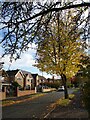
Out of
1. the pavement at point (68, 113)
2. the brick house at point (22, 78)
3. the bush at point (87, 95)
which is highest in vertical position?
the brick house at point (22, 78)

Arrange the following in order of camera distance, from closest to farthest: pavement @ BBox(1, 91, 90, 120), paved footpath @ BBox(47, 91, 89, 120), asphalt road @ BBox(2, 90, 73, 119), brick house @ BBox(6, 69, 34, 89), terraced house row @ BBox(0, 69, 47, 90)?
pavement @ BBox(1, 91, 90, 120), paved footpath @ BBox(47, 91, 89, 120), asphalt road @ BBox(2, 90, 73, 119), terraced house row @ BBox(0, 69, 47, 90), brick house @ BBox(6, 69, 34, 89)

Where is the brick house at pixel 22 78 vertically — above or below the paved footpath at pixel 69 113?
above

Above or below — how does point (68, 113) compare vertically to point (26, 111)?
below

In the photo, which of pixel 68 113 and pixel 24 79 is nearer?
pixel 68 113

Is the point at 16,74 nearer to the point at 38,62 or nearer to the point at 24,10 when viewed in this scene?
the point at 38,62

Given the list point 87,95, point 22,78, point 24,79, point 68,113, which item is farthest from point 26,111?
point 24,79

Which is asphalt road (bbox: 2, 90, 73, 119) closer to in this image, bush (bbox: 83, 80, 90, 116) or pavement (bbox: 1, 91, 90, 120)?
pavement (bbox: 1, 91, 90, 120)

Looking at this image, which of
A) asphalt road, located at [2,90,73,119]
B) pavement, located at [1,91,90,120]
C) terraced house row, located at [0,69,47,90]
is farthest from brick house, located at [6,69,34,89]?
pavement, located at [1,91,90,120]

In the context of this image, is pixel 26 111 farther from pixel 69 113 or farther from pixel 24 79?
pixel 24 79

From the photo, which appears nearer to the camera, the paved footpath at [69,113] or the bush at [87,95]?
the bush at [87,95]

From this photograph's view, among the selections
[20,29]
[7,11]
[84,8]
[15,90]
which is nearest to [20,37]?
[20,29]

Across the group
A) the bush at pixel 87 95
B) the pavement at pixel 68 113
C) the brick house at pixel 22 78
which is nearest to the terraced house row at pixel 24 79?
the brick house at pixel 22 78

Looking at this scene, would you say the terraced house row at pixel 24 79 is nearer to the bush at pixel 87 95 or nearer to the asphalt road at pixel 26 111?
the asphalt road at pixel 26 111

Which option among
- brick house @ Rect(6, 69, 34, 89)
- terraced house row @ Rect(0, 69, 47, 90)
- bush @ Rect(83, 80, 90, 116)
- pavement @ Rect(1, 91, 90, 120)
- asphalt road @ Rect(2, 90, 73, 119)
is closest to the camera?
bush @ Rect(83, 80, 90, 116)
